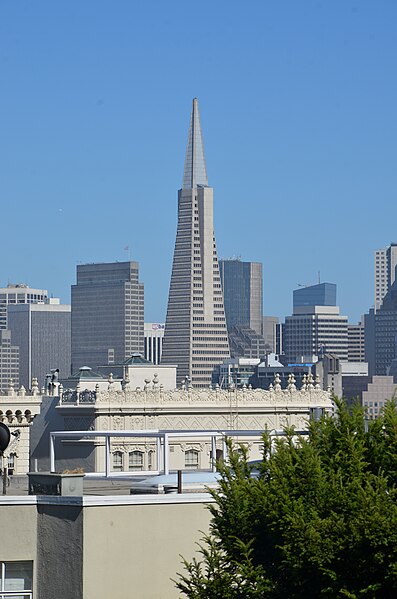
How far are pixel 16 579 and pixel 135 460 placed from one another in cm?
6365

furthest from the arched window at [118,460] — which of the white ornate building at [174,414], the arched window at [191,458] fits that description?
the arched window at [191,458]

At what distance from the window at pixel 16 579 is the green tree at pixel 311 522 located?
2452 millimetres

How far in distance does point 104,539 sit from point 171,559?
1.36 metres

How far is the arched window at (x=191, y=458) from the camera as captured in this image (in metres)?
89.4

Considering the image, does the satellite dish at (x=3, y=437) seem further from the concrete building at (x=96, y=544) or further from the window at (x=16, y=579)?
the window at (x=16, y=579)

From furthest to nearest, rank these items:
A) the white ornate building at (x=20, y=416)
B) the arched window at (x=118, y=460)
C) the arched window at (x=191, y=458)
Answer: the arched window at (x=118, y=460)
the arched window at (x=191, y=458)
the white ornate building at (x=20, y=416)

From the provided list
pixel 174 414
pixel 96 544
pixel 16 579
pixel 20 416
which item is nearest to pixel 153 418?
pixel 174 414

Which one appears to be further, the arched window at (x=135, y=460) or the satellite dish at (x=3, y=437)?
the arched window at (x=135, y=460)

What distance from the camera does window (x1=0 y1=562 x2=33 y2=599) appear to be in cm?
2673

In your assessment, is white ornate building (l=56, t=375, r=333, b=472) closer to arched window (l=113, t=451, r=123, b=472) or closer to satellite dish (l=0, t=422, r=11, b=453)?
arched window (l=113, t=451, r=123, b=472)

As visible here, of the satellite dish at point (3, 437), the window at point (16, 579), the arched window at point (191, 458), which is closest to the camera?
the satellite dish at point (3, 437)

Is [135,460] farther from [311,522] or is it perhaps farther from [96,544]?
[311,522]

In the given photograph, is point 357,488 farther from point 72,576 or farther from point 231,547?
point 72,576

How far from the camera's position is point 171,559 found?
27328 mm
